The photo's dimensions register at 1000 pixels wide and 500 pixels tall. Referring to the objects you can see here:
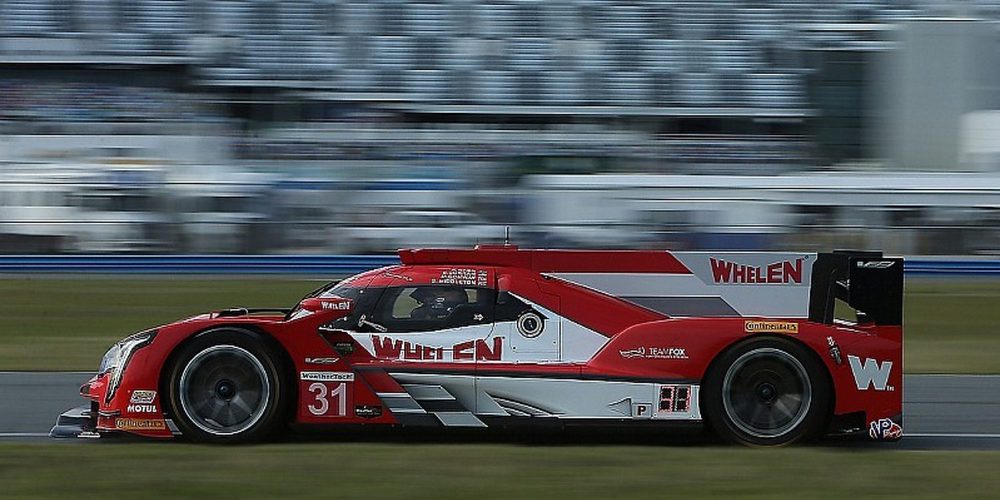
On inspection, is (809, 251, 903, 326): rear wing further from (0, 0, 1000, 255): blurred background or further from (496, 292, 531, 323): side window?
(0, 0, 1000, 255): blurred background

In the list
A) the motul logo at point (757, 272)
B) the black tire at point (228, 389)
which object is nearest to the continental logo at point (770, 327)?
the motul logo at point (757, 272)

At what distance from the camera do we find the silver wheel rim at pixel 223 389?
6562 millimetres

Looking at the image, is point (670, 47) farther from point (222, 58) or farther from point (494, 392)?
point (494, 392)

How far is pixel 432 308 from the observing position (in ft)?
22.3

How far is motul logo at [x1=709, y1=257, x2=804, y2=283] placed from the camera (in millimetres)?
7152

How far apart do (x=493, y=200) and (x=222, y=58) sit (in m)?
10.4

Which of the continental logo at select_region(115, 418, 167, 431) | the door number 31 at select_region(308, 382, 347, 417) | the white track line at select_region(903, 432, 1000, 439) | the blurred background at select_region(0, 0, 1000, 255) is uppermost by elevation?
the blurred background at select_region(0, 0, 1000, 255)

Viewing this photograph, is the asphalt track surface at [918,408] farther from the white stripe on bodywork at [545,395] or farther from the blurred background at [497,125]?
the blurred background at [497,125]

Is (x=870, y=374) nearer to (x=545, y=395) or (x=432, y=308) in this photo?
(x=545, y=395)

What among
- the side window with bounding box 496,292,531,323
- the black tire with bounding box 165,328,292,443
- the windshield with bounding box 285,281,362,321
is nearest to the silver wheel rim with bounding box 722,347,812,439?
the side window with bounding box 496,292,531,323

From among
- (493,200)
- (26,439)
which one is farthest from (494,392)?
(493,200)

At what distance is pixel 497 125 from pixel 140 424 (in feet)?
73.1

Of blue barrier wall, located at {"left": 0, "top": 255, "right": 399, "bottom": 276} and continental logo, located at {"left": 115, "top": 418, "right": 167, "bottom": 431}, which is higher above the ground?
blue barrier wall, located at {"left": 0, "top": 255, "right": 399, "bottom": 276}

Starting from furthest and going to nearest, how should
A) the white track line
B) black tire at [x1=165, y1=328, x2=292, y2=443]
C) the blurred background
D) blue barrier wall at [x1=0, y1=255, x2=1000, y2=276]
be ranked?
the blurred background < blue barrier wall at [x1=0, y1=255, x2=1000, y2=276] < the white track line < black tire at [x1=165, y1=328, x2=292, y2=443]
